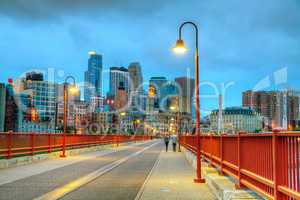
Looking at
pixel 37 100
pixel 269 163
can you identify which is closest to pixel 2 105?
pixel 37 100

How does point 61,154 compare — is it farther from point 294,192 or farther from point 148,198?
point 294,192

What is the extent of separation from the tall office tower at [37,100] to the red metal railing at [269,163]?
371ft

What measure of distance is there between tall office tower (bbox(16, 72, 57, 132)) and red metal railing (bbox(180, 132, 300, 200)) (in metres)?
113

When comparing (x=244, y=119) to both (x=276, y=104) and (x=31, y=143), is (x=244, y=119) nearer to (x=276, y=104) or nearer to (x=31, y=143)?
(x=276, y=104)

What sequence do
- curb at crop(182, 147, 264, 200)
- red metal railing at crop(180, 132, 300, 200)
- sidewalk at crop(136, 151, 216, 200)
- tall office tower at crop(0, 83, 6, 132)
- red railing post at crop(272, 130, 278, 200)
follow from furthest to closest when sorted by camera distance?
tall office tower at crop(0, 83, 6, 132), sidewalk at crop(136, 151, 216, 200), curb at crop(182, 147, 264, 200), red railing post at crop(272, 130, 278, 200), red metal railing at crop(180, 132, 300, 200)

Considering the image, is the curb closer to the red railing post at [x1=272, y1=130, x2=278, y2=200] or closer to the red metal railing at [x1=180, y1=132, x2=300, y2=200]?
the red metal railing at [x1=180, y1=132, x2=300, y2=200]

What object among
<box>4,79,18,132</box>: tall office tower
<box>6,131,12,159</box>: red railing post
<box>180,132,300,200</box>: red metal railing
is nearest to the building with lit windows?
<box>4,79,18,132</box>: tall office tower

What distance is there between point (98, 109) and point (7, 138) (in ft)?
444

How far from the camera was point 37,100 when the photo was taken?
477 feet

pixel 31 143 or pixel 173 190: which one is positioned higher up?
pixel 31 143

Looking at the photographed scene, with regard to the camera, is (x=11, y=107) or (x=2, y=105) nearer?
(x=2, y=105)

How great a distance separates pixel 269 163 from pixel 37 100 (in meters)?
143

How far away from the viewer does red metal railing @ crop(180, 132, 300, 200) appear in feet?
20.3

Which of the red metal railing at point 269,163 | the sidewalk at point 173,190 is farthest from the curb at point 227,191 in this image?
the sidewalk at point 173,190
